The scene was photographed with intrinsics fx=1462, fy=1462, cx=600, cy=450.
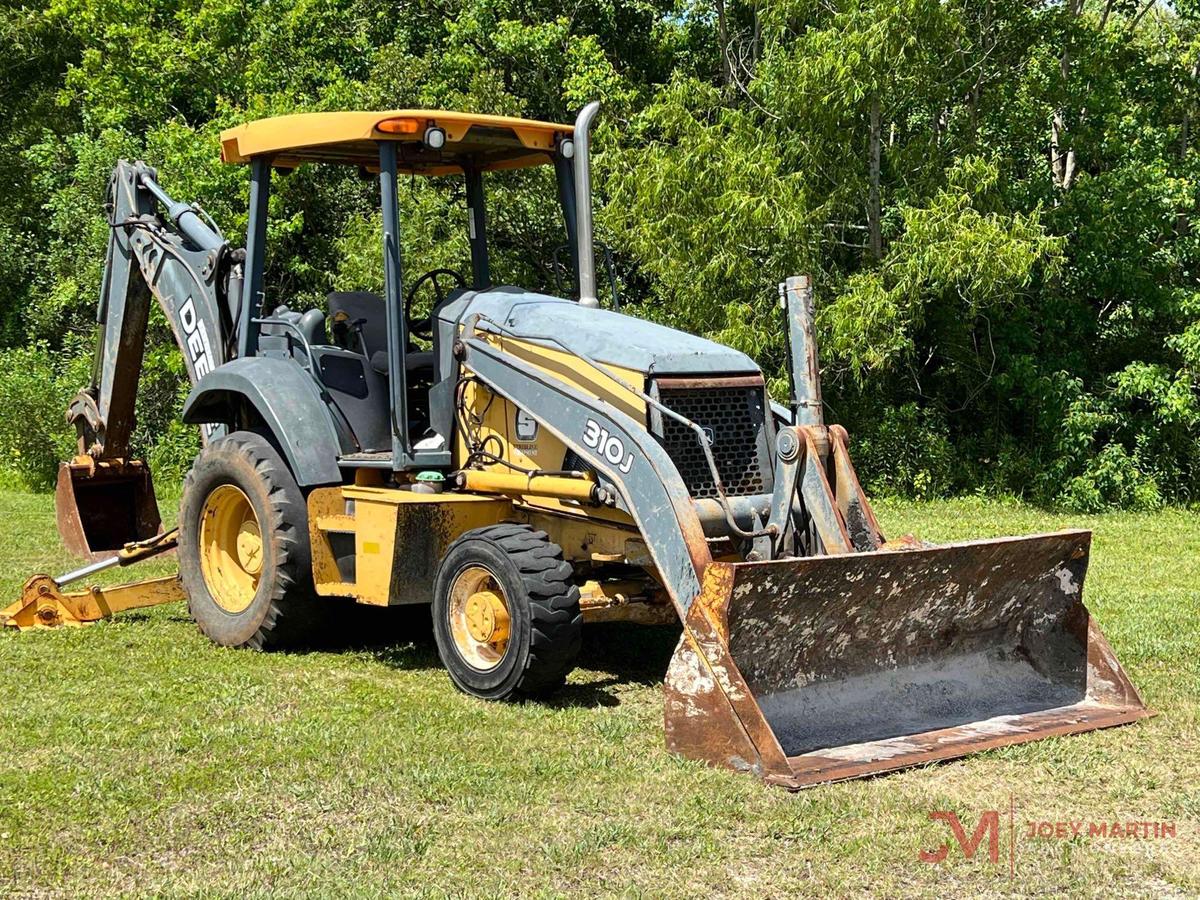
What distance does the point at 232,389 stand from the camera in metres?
8.45

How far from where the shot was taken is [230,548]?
29.0 feet

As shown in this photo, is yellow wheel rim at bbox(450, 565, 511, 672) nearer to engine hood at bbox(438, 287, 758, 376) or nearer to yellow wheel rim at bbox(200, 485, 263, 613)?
engine hood at bbox(438, 287, 758, 376)

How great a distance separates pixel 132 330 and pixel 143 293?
0.88 ft

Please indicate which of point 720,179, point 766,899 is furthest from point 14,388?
point 766,899

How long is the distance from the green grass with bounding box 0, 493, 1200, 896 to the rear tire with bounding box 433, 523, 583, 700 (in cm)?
16

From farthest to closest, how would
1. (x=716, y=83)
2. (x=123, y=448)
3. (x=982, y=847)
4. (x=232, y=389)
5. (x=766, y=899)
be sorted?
(x=716, y=83)
(x=123, y=448)
(x=232, y=389)
(x=982, y=847)
(x=766, y=899)

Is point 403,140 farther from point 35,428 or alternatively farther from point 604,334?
point 35,428

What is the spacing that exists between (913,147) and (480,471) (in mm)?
10641

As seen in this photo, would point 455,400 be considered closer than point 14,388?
Yes

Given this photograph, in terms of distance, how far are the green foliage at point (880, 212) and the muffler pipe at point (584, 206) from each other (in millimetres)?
8107

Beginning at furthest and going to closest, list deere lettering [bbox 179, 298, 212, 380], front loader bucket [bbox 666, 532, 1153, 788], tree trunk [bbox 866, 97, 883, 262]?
tree trunk [bbox 866, 97, 883, 262] < deere lettering [bbox 179, 298, 212, 380] < front loader bucket [bbox 666, 532, 1153, 788]

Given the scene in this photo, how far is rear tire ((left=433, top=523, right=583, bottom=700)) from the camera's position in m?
6.68

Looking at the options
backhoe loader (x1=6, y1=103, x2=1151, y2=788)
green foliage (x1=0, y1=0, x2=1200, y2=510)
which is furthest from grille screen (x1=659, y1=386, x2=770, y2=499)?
green foliage (x1=0, y1=0, x2=1200, y2=510)

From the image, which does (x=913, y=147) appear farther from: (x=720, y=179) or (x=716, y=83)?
(x=716, y=83)
